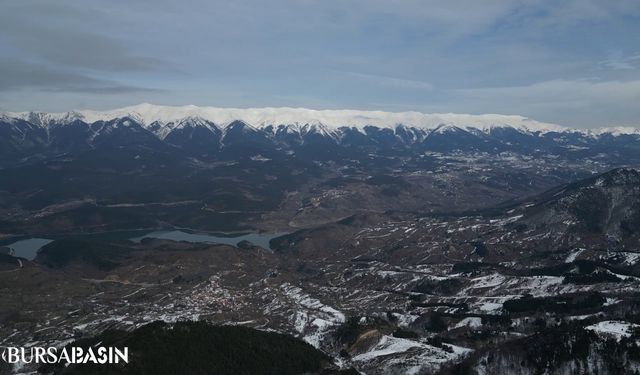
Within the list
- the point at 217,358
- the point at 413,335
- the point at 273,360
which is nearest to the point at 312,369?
the point at 273,360

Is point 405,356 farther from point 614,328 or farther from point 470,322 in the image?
point 614,328

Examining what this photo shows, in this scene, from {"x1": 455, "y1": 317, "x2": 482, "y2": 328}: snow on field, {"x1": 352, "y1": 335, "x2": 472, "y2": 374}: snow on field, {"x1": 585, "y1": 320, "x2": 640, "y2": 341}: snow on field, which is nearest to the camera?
{"x1": 585, "y1": 320, "x2": 640, "y2": 341}: snow on field

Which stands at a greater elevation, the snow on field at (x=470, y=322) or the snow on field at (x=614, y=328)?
the snow on field at (x=614, y=328)

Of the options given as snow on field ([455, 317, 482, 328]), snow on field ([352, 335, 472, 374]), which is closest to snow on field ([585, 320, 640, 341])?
snow on field ([352, 335, 472, 374])

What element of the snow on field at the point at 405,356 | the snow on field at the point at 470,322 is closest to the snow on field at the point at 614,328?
the snow on field at the point at 405,356

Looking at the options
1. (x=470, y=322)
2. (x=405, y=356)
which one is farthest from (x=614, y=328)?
(x=405, y=356)

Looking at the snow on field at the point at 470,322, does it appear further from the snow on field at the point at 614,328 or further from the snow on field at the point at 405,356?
the snow on field at the point at 614,328

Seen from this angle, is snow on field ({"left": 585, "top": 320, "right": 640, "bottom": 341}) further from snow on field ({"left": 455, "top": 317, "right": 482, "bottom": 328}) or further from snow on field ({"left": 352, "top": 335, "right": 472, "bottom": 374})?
snow on field ({"left": 455, "top": 317, "right": 482, "bottom": 328})

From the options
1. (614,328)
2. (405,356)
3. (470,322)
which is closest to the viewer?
(614,328)
